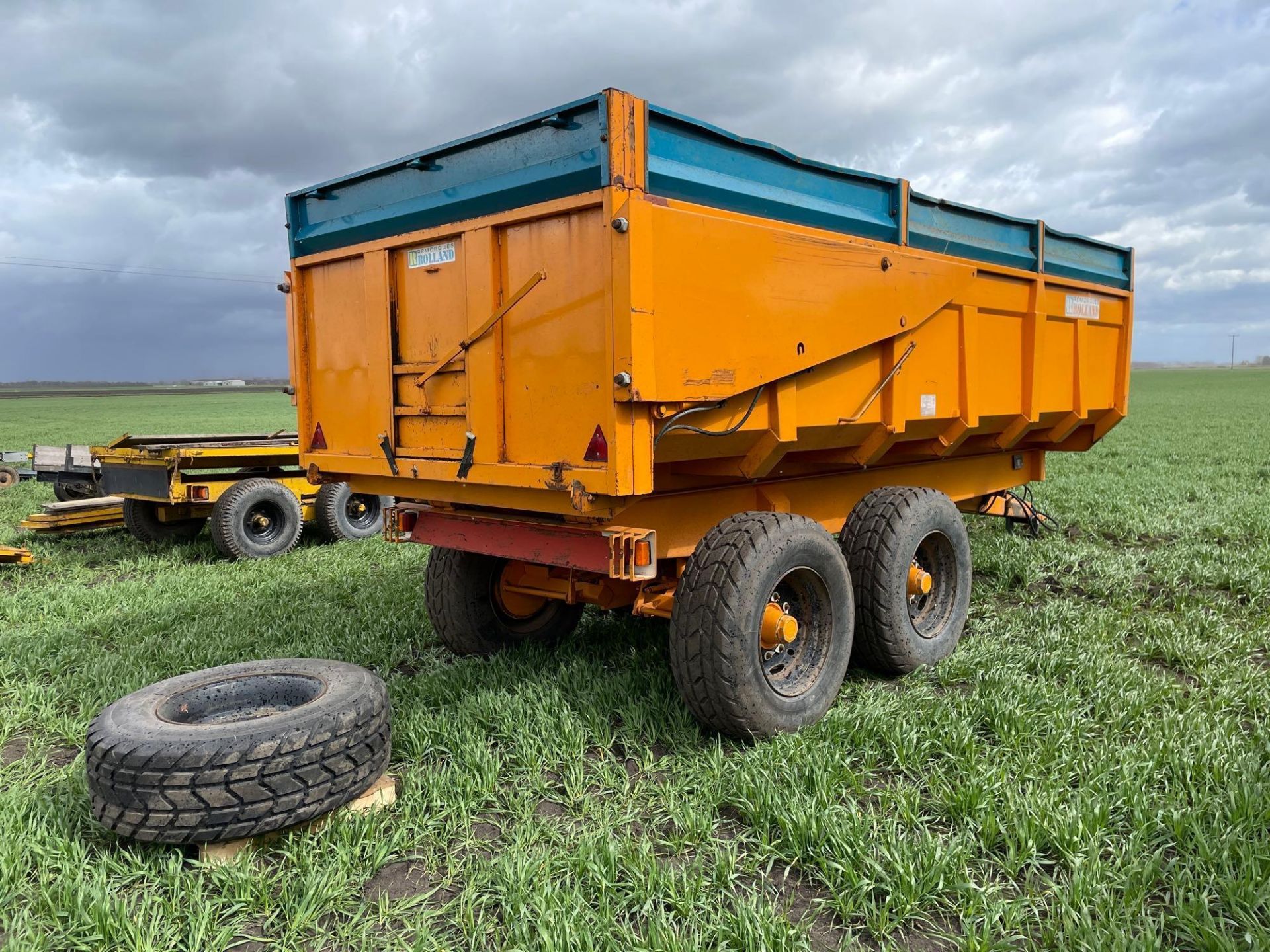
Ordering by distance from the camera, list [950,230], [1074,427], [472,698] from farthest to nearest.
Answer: [1074,427] < [950,230] < [472,698]

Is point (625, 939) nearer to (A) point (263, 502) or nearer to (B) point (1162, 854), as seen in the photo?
(B) point (1162, 854)

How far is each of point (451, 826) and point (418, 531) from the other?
190cm

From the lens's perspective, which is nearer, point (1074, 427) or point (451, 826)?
point (451, 826)

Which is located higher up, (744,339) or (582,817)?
(744,339)

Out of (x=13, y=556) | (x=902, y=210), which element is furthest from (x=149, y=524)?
(x=902, y=210)

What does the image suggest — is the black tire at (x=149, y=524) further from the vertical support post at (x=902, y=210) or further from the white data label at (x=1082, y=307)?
the white data label at (x=1082, y=307)

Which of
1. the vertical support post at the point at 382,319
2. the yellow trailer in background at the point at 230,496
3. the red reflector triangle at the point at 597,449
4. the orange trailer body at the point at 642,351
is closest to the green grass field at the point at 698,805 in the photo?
the orange trailer body at the point at 642,351

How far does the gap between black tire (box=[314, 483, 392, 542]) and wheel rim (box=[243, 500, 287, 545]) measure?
441mm

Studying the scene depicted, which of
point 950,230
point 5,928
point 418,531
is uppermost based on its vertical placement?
point 950,230

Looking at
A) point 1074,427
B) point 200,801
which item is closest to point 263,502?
point 200,801

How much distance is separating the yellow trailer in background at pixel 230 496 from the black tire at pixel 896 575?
5.34 metres

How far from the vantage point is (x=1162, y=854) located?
299 cm

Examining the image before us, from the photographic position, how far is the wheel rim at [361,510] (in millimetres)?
9273

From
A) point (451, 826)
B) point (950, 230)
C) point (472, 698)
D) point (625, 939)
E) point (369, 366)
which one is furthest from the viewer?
point (950, 230)
